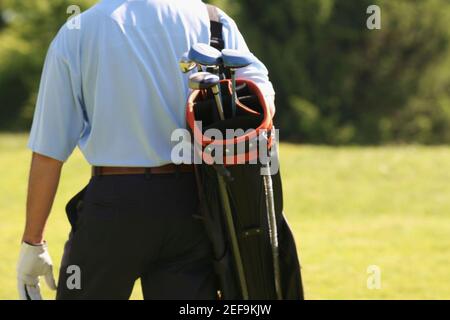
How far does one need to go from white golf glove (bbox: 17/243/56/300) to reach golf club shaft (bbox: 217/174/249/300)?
2.18 ft

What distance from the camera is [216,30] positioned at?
3139 mm

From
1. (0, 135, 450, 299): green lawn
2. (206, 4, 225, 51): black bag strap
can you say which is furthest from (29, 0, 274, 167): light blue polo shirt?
(0, 135, 450, 299): green lawn

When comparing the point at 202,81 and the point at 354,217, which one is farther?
the point at 354,217

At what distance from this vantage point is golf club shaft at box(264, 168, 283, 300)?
2855mm

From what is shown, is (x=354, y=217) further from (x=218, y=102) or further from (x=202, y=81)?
(x=202, y=81)

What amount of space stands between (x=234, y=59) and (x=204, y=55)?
97 millimetres

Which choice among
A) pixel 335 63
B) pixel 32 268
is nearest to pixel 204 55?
pixel 32 268

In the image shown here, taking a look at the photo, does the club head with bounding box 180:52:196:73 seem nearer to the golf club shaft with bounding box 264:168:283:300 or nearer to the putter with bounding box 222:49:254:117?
the putter with bounding box 222:49:254:117

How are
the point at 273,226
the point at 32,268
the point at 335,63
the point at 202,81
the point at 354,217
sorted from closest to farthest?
1. the point at 202,81
2. the point at 273,226
3. the point at 32,268
4. the point at 354,217
5. the point at 335,63

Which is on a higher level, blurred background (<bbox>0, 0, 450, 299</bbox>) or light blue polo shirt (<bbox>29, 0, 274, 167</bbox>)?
light blue polo shirt (<bbox>29, 0, 274, 167</bbox>)

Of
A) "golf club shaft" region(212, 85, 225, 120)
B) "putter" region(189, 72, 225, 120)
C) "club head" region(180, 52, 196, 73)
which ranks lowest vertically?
"golf club shaft" region(212, 85, 225, 120)

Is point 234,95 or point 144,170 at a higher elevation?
point 234,95

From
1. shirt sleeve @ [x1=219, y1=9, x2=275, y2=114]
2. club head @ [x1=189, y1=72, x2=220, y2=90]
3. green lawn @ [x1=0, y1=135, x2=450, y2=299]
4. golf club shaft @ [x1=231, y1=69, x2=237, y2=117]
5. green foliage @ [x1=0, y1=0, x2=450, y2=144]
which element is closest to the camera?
club head @ [x1=189, y1=72, x2=220, y2=90]

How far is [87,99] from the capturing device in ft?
9.88
